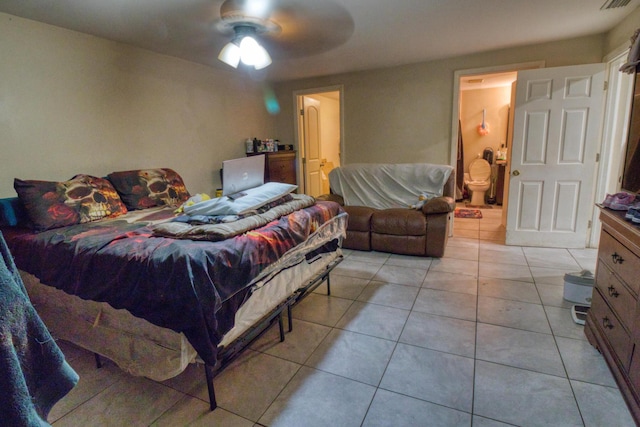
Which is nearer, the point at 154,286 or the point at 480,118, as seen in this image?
the point at 154,286

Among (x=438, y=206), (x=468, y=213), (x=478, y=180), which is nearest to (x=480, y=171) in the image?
(x=478, y=180)

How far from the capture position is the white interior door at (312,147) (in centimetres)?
544

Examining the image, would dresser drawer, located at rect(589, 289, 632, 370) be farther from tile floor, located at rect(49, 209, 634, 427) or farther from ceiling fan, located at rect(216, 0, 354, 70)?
ceiling fan, located at rect(216, 0, 354, 70)

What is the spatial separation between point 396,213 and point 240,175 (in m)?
2.13

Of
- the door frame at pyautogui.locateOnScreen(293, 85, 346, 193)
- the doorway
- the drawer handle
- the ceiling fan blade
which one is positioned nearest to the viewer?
the drawer handle

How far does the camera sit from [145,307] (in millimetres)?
1438

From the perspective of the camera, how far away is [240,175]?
217 cm

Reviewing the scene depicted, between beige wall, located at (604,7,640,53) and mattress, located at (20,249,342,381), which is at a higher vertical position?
beige wall, located at (604,7,640,53)

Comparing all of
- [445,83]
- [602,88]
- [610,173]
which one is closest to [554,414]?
[610,173]

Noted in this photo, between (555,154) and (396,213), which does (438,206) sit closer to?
(396,213)

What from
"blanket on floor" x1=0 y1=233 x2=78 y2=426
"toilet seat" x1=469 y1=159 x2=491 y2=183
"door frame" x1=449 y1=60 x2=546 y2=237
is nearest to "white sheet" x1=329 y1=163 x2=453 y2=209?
"door frame" x1=449 y1=60 x2=546 y2=237

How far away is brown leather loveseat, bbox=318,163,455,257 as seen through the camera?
3549 millimetres

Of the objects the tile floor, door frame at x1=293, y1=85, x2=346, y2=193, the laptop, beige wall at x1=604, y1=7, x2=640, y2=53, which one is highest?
beige wall at x1=604, y1=7, x2=640, y2=53

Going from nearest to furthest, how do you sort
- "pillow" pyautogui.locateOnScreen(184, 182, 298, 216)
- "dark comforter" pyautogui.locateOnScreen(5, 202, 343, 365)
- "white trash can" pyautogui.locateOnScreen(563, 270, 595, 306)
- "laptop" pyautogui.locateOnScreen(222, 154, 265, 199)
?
"dark comforter" pyautogui.locateOnScreen(5, 202, 343, 365)
"pillow" pyautogui.locateOnScreen(184, 182, 298, 216)
"laptop" pyautogui.locateOnScreen(222, 154, 265, 199)
"white trash can" pyautogui.locateOnScreen(563, 270, 595, 306)
